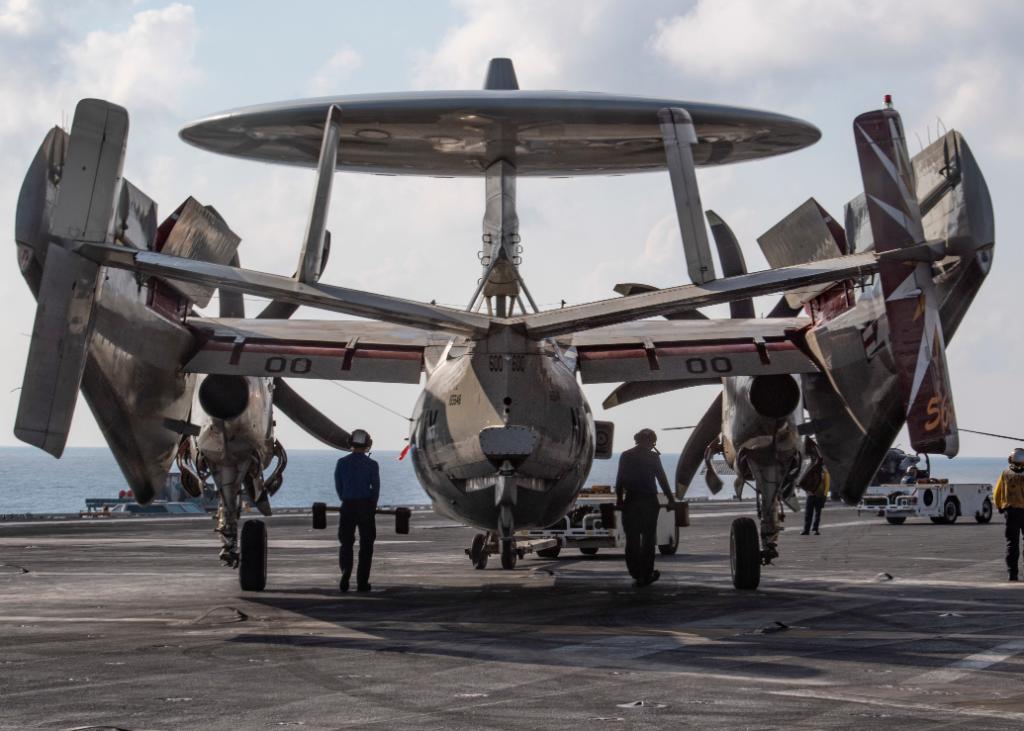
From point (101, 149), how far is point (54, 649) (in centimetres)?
464

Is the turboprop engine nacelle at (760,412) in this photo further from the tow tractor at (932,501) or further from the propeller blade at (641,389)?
the tow tractor at (932,501)

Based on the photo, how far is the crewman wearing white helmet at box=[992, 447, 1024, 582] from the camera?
2034 centimetres

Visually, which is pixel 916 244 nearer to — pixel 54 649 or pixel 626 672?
pixel 626 672

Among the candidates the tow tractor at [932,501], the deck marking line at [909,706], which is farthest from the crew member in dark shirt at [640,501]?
the tow tractor at [932,501]

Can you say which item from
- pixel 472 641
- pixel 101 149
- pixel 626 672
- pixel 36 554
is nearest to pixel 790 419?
pixel 472 641

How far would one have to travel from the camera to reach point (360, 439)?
18594 mm

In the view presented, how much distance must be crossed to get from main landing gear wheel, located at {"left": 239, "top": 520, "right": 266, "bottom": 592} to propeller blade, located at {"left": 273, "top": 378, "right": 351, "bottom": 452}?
2.66m

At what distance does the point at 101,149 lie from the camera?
1233 centimetres

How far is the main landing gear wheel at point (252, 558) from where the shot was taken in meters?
18.5

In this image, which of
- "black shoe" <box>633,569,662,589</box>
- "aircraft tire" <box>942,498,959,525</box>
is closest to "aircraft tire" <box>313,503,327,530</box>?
"black shoe" <box>633,569,662,589</box>

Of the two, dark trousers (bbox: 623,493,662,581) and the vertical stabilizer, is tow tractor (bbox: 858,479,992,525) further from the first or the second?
the vertical stabilizer

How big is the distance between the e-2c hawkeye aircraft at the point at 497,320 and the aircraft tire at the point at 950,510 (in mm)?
25729

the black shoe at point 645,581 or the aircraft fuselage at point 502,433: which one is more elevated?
the aircraft fuselage at point 502,433

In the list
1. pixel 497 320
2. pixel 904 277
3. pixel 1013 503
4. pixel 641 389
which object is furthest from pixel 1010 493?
→ pixel 497 320
